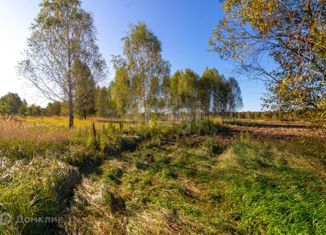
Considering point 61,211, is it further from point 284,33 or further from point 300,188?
point 284,33

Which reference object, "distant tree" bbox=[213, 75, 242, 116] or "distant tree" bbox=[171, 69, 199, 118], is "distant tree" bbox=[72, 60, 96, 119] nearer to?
"distant tree" bbox=[171, 69, 199, 118]

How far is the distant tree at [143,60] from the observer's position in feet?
50.3

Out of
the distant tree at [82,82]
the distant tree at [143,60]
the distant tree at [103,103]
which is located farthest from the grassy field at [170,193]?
the distant tree at [103,103]

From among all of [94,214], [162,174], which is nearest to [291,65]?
[162,174]

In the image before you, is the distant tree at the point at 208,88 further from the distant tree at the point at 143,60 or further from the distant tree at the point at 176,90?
the distant tree at the point at 143,60

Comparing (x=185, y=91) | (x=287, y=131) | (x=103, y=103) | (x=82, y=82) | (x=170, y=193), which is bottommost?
(x=170, y=193)

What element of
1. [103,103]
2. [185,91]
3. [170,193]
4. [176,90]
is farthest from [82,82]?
[103,103]

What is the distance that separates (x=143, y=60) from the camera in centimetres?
1546

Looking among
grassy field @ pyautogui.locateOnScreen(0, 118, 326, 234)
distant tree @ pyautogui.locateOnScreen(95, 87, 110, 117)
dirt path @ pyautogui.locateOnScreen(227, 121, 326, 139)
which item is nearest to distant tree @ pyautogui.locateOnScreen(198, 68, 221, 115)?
dirt path @ pyautogui.locateOnScreen(227, 121, 326, 139)

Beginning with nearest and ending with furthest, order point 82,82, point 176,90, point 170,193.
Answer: point 170,193 → point 82,82 → point 176,90

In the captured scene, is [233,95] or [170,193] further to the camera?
[233,95]

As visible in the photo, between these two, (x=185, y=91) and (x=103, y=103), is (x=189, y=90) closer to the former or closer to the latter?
(x=185, y=91)

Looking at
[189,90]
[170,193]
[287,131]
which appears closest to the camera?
[170,193]

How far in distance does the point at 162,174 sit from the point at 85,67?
10.5 metres
